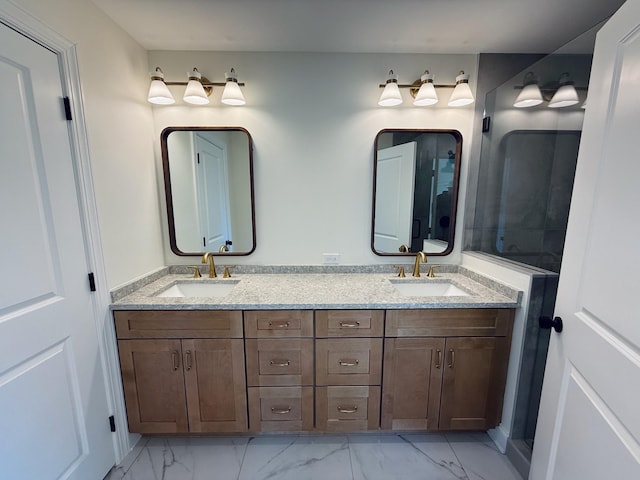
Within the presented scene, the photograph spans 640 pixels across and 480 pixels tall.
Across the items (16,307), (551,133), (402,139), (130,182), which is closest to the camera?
(16,307)

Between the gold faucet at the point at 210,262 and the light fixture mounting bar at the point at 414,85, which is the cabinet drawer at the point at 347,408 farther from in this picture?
the light fixture mounting bar at the point at 414,85

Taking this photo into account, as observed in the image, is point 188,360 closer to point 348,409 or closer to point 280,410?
point 280,410

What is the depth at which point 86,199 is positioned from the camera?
1216 millimetres

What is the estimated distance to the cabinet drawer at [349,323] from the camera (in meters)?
1.41

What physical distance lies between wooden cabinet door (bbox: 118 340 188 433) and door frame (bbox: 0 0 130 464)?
0.05 m

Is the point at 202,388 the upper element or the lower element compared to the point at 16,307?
lower

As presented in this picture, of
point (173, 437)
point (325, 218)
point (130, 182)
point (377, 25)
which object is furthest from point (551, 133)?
point (173, 437)

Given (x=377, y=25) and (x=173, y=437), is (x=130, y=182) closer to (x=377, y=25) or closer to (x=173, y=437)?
(x=173, y=437)

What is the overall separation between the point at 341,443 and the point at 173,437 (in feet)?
3.43

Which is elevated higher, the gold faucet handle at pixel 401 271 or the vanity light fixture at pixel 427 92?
the vanity light fixture at pixel 427 92

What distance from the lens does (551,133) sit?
1.67 meters

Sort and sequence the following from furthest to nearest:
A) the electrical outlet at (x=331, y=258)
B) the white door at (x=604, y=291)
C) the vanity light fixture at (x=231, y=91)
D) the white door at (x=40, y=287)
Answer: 1. the electrical outlet at (x=331, y=258)
2. the vanity light fixture at (x=231, y=91)
3. the white door at (x=40, y=287)
4. the white door at (x=604, y=291)

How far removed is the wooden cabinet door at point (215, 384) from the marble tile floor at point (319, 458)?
15 centimetres

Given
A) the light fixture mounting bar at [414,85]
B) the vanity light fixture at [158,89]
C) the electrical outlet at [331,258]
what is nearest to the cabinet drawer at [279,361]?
the electrical outlet at [331,258]
